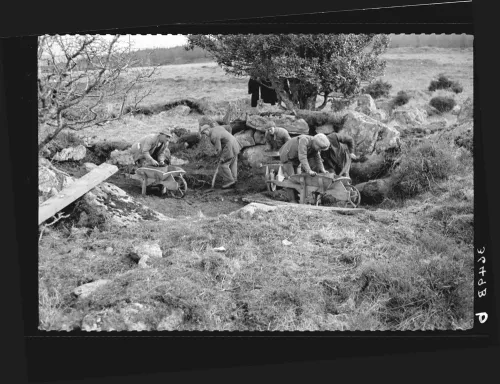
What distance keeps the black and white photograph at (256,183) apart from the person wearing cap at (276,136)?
0.13 ft

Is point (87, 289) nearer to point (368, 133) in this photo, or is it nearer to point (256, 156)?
point (256, 156)

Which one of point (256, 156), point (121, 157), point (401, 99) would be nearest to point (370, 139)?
point (401, 99)

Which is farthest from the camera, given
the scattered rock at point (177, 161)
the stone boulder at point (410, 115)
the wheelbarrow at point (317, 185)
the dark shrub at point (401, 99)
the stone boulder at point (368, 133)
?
the stone boulder at point (410, 115)

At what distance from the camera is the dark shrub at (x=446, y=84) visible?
1023 cm

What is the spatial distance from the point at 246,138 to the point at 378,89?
2.81 m

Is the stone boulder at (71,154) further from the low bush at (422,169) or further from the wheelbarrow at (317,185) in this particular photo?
the low bush at (422,169)

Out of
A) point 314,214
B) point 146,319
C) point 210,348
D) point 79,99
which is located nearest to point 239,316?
point 210,348

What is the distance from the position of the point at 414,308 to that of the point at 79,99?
5306 millimetres

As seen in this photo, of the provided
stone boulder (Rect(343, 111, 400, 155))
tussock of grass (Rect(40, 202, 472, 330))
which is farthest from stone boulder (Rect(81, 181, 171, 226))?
stone boulder (Rect(343, 111, 400, 155))

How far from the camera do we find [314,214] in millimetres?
10188

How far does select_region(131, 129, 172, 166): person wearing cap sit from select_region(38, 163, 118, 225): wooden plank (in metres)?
0.44

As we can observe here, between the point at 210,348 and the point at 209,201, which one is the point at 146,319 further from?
the point at 209,201

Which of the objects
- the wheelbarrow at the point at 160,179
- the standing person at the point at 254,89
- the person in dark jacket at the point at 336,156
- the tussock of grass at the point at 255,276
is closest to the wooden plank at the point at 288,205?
the tussock of grass at the point at 255,276

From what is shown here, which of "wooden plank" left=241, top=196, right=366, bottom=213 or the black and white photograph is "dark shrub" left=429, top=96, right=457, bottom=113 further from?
"wooden plank" left=241, top=196, right=366, bottom=213
